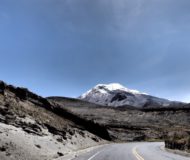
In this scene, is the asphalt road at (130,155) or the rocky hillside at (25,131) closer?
the rocky hillside at (25,131)

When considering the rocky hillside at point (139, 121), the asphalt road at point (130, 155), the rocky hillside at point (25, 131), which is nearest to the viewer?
the rocky hillside at point (25, 131)

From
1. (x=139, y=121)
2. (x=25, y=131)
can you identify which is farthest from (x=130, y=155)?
(x=139, y=121)

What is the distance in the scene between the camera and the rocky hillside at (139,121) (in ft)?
325

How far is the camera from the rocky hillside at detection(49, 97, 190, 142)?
9900 centimetres

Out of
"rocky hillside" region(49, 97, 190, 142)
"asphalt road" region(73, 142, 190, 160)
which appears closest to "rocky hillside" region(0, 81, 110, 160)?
"asphalt road" region(73, 142, 190, 160)

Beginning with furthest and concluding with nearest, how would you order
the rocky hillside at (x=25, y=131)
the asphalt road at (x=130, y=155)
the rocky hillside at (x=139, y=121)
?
the rocky hillside at (x=139, y=121) → the asphalt road at (x=130, y=155) → the rocky hillside at (x=25, y=131)

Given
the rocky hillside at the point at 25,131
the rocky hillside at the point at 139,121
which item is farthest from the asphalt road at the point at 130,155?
the rocky hillside at the point at 139,121

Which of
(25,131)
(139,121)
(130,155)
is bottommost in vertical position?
(130,155)

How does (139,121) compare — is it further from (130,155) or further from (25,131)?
(130,155)

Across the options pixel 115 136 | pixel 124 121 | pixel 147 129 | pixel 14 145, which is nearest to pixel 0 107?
pixel 14 145

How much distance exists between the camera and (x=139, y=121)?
118250mm

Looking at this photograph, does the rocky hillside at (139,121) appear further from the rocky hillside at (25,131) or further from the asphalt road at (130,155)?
the asphalt road at (130,155)

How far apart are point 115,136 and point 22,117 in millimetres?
56256

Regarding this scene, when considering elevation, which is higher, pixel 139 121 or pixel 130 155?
pixel 139 121
